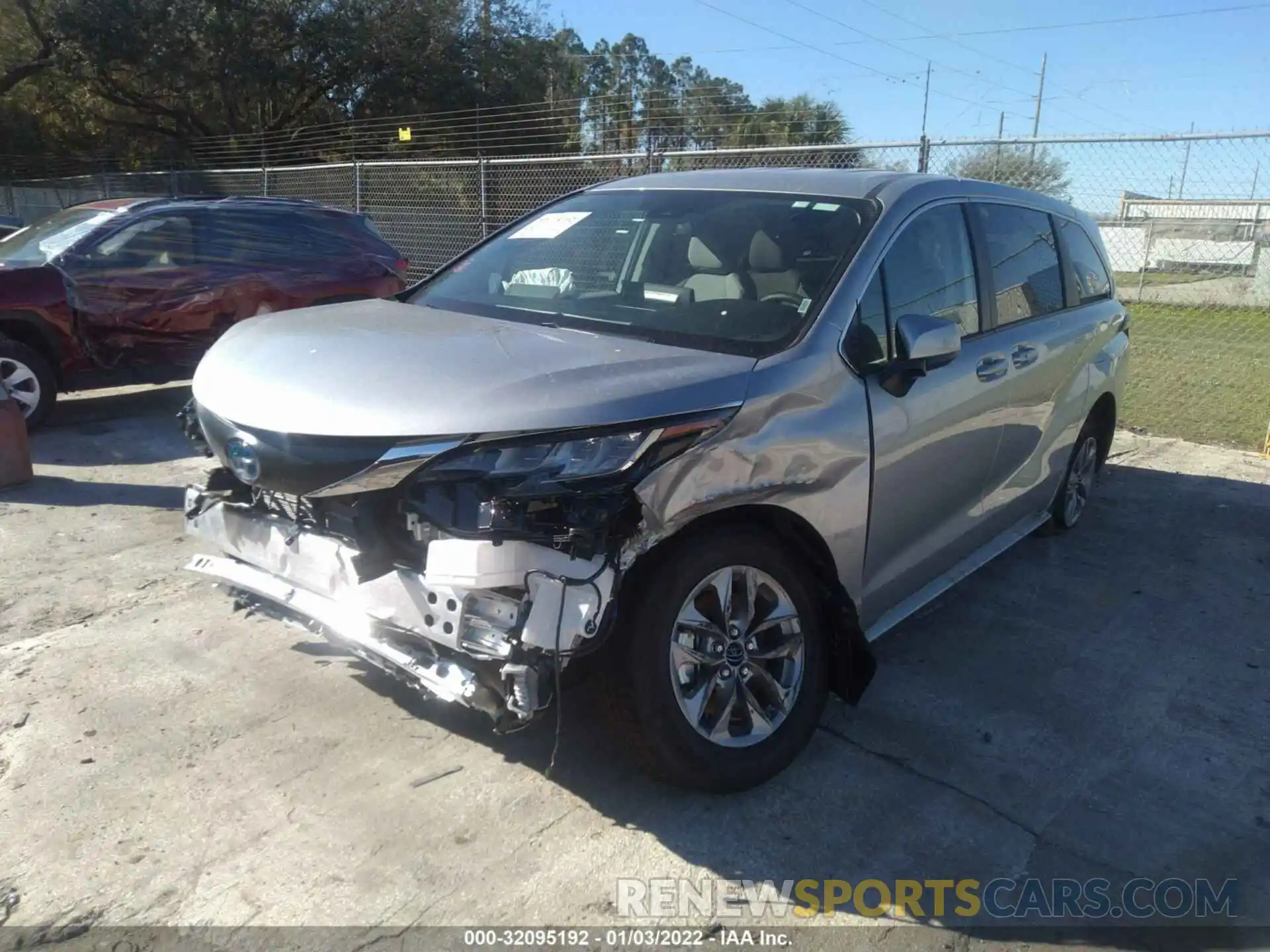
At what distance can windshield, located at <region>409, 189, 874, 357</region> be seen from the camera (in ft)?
11.4

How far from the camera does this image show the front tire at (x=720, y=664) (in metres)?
2.82

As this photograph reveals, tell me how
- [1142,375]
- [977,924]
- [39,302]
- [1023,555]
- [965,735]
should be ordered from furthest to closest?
[1142,375], [39,302], [1023,555], [965,735], [977,924]

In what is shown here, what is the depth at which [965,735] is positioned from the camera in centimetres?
362

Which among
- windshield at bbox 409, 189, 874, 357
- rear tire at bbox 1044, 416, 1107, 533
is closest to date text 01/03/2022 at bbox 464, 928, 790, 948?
windshield at bbox 409, 189, 874, 357

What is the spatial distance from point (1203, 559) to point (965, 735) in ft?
9.15

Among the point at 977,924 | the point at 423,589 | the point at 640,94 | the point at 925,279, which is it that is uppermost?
the point at 640,94

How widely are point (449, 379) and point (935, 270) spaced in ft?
6.82

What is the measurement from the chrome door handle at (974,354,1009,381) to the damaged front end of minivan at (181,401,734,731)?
1.61m

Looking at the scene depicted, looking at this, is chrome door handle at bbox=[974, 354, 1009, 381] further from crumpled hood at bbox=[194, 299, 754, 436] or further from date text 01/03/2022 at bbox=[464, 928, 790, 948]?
date text 01/03/2022 at bbox=[464, 928, 790, 948]

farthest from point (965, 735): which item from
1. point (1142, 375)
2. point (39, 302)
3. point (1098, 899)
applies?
point (1142, 375)

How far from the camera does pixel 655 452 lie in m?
2.75

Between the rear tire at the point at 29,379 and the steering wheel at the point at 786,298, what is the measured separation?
240 inches

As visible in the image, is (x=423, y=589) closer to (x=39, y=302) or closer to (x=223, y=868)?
(x=223, y=868)

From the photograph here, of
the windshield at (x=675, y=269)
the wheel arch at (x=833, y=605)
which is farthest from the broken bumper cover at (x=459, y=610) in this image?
the windshield at (x=675, y=269)
